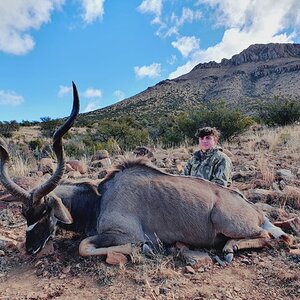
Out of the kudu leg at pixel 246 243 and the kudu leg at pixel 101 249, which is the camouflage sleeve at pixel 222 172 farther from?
the kudu leg at pixel 101 249

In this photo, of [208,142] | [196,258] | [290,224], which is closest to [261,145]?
[208,142]

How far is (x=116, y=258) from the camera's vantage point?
3832mm

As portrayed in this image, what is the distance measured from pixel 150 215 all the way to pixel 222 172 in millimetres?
1776

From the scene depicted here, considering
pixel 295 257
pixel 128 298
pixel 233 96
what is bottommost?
pixel 295 257

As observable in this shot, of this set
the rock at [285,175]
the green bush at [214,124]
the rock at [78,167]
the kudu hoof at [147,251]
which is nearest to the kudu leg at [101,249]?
the kudu hoof at [147,251]

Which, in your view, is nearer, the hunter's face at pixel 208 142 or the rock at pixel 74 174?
the hunter's face at pixel 208 142

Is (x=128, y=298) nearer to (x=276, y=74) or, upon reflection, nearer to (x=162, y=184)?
(x=162, y=184)

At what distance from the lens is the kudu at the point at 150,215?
13.3ft

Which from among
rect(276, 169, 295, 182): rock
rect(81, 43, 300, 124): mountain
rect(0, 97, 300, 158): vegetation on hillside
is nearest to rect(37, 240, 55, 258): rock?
rect(276, 169, 295, 182): rock

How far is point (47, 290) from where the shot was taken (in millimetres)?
3453

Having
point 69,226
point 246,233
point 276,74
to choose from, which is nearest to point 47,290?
point 69,226

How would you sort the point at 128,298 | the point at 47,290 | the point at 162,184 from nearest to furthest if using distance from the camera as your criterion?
the point at 128,298, the point at 47,290, the point at 162,184

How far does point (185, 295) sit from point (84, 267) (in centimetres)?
119

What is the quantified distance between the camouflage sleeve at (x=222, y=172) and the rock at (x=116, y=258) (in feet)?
7.15
